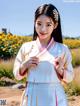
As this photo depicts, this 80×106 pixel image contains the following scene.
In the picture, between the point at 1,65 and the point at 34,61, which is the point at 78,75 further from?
the point at 34,61

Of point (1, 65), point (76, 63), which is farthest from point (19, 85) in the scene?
point (76, 63)

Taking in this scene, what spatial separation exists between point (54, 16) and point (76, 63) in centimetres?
933

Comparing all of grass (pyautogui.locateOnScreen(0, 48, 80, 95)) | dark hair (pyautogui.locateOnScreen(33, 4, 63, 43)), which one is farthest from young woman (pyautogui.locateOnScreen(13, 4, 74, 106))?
grass (pyautogui.locateOnScreen(0, 48, 80, 95))

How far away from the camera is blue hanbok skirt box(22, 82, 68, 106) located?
3.03 metres

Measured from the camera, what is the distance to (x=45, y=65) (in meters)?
3.05

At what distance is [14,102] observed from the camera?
22.2 ft

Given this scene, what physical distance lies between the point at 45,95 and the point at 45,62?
231 mm

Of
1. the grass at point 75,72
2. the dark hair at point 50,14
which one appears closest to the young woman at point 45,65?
the dark hair at point 50,14

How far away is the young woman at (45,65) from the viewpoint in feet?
9.96

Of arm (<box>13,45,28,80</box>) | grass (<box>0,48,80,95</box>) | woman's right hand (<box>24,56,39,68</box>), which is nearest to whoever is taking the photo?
woman's right hand (<box>24,56,39,68</box>)

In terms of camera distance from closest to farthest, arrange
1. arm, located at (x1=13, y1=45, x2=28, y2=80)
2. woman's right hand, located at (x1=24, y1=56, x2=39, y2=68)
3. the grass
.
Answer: woman's right hand, located at (x1=24, y1=56, x2=39, y2=68)
arm, located at (x1=13, y1=45, x2=28, y2=80)
the grass

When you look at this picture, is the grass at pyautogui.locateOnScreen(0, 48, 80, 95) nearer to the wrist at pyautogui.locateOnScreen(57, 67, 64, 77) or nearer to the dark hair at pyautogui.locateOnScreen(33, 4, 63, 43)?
the dark hair at pyautogui.locateOnScreen(33, 4, 63, 43)

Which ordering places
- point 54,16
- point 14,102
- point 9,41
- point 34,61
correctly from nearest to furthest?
point 34,61 → point 54,16 → point 14,102 → point 9,41

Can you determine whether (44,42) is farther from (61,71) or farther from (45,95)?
(45,95)
